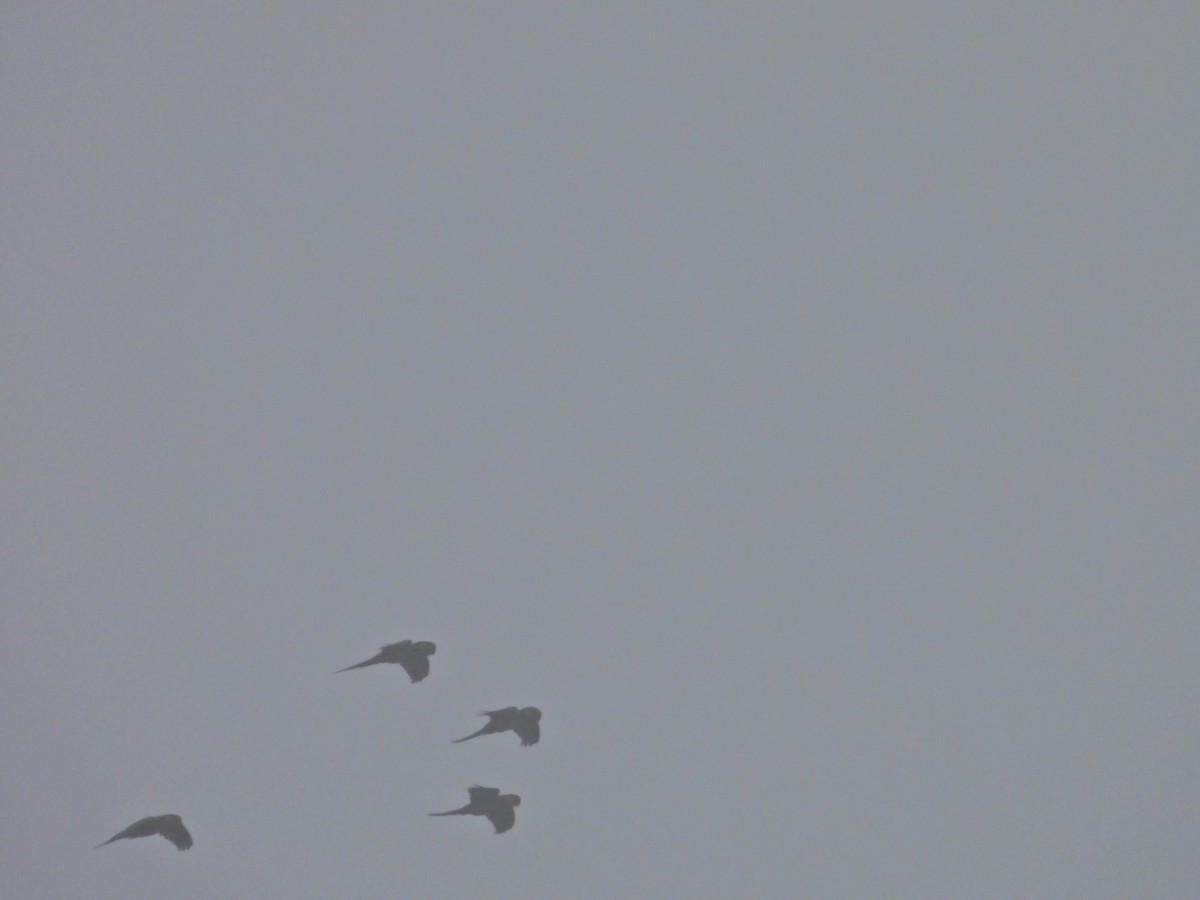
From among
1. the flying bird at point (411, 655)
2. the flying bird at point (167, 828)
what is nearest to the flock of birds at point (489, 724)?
the flying bird at point (411, 655)

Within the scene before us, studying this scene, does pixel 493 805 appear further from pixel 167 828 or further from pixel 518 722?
pixel 167 828

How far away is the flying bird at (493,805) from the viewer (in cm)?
4688

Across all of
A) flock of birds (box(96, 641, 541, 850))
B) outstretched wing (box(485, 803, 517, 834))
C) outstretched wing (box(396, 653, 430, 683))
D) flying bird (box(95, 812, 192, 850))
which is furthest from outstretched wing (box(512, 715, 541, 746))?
flying bird (box(95, 812, 192, 850))

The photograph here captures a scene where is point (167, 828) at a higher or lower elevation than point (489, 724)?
lower

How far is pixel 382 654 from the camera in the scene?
46.2m

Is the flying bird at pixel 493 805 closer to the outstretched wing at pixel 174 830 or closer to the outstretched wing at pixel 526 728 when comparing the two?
the outstretched wing at pixel 526 728

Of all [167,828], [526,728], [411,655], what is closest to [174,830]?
[167,828]

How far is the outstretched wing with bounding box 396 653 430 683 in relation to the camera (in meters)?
46.7

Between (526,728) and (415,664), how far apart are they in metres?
3.69

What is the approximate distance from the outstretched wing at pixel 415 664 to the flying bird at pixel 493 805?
3552 millimetres

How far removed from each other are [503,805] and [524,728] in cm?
236

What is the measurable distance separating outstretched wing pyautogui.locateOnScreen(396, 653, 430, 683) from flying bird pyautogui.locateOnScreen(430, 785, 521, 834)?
140 inches

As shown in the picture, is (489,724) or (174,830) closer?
(174,830)

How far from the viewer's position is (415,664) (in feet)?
154
